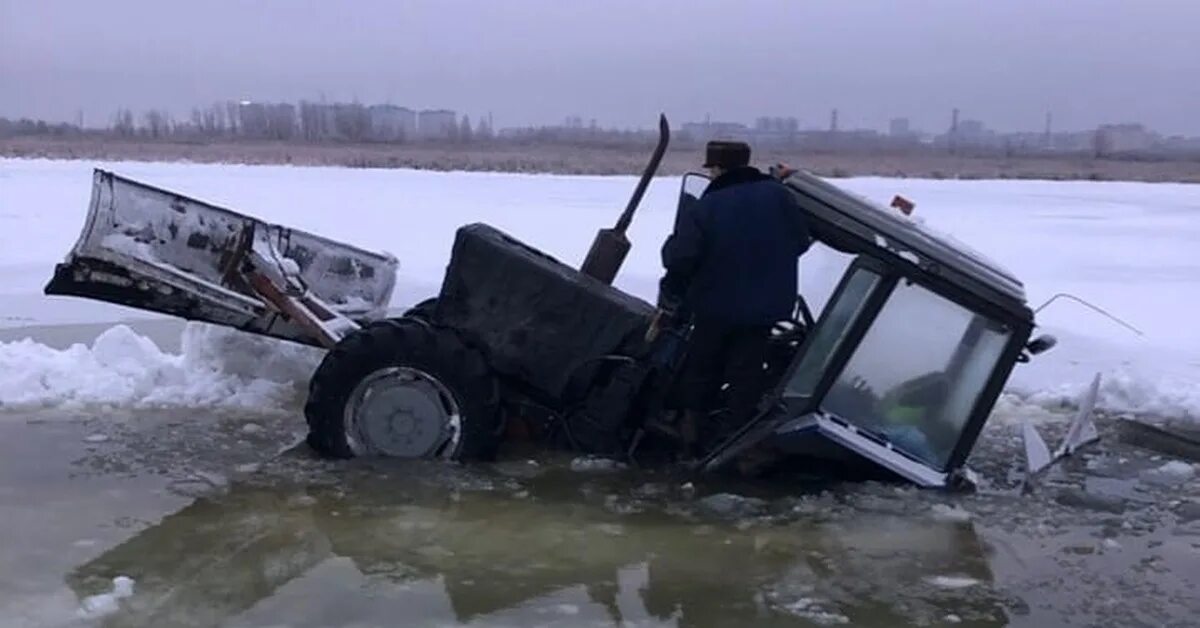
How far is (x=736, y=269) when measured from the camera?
6.34 metres

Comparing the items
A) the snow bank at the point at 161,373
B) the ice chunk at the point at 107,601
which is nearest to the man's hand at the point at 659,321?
the ice chunk at the point at 107,601

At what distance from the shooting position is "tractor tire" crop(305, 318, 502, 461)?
22.4ft

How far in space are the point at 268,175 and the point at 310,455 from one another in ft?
106

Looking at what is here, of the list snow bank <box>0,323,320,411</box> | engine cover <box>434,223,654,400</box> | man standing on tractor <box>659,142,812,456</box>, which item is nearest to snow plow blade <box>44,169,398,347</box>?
snow bank <box>0,323,320,411</box>

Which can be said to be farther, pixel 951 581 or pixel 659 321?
pixel 659 321

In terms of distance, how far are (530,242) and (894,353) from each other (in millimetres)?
12799

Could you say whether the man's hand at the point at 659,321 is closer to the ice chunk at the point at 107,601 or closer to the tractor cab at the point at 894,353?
the tractor cab at the point at 894,353

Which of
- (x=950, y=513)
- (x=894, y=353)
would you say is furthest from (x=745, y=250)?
(x=950, y=513)

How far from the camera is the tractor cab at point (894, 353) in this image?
246 inches

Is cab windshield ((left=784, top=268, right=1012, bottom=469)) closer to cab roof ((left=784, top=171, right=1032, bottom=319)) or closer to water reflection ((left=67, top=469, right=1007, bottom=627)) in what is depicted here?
cab roof ((left=784, top=171, right=1032, bottom=319))

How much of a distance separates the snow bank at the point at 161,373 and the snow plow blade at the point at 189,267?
601mm

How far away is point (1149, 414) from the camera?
8805 millimetres

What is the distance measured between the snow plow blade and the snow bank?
23.7 inches

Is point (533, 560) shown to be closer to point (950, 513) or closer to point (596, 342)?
point (596, 342)
